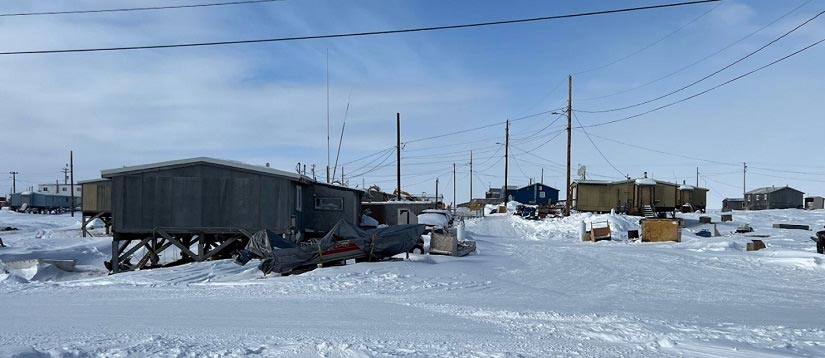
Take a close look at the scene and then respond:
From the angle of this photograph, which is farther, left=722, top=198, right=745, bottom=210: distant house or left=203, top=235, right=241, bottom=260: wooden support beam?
left=722, top=198, right=745, bottom=210: distant house

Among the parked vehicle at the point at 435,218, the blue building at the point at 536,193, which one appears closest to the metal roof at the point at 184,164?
the parked vehicle at the point at 435,218

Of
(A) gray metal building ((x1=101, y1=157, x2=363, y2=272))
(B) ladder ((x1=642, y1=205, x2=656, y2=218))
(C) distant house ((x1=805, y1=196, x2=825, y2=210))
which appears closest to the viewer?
(A) gray metal building ((x1=101, y1=157, x2=363, y2=272))

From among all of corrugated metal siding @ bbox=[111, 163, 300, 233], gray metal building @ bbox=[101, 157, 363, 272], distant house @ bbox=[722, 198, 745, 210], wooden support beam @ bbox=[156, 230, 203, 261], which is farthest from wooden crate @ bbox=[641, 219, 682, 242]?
distant house @ bbox=[722, 198, 745, 210]

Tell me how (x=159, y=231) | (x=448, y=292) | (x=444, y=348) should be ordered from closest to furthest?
1. (x=444, y=348)
2. (x=448, y=292)
3. (x=159, y=231)

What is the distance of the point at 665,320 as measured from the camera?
8719 millimetres

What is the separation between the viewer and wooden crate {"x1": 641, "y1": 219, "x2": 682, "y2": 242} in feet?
94.0

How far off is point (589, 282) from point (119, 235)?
704 inches

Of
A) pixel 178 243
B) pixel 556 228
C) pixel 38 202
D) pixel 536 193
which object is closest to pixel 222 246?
pixel 178 243

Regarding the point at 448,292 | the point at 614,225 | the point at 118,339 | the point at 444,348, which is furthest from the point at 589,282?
the point at 614,225

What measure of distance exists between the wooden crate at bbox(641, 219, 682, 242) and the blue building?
56860 millimetres

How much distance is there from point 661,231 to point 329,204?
1598cm

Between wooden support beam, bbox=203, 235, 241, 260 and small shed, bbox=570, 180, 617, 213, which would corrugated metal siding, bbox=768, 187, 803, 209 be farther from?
wooden support beam, bbox=203, 235, 241, 260

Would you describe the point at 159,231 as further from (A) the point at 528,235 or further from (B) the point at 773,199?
(B) the point at 773,199

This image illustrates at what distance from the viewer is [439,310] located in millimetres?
9812
